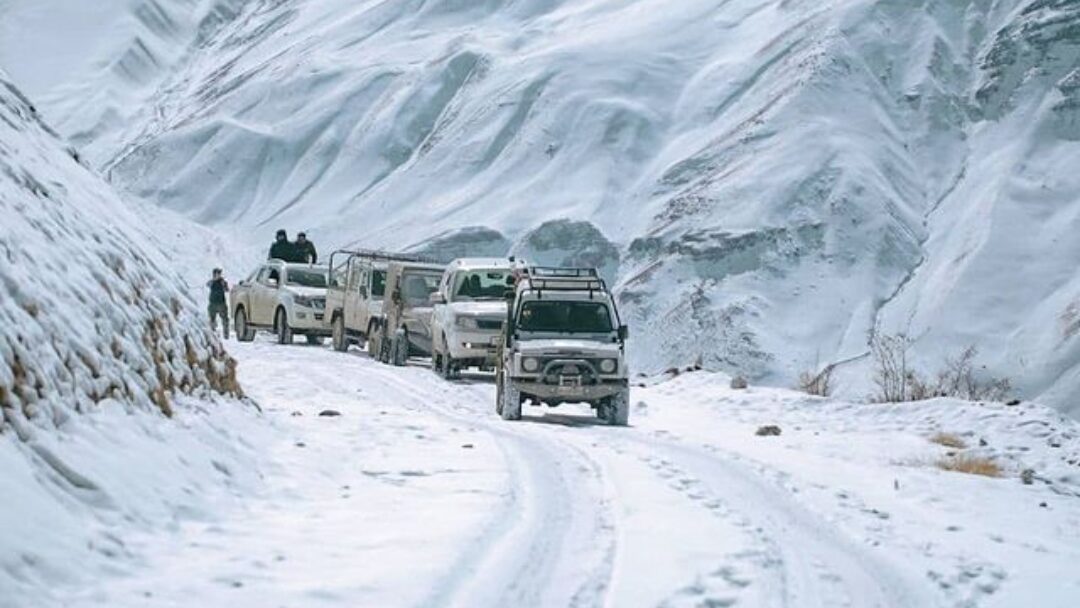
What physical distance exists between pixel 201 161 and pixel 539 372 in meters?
61.1

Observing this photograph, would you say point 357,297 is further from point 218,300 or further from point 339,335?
point 218,300

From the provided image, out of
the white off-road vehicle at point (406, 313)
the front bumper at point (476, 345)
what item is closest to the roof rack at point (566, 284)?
the front bumper at point (476, 345)

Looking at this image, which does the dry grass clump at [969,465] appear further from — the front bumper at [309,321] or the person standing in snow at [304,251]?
the person standing in snow at [304,251]

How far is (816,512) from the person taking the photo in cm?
1008

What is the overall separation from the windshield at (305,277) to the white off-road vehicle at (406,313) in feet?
13.2

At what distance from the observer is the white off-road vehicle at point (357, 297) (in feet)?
91.3

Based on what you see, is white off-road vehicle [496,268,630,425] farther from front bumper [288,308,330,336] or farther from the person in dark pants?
the person in dark pants

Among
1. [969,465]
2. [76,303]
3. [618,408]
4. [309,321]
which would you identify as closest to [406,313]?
[309,321]

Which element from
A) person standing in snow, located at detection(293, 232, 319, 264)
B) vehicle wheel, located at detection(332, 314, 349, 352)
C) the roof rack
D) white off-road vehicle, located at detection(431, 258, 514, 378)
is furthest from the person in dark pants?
the roof rack

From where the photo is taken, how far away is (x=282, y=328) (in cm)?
3086

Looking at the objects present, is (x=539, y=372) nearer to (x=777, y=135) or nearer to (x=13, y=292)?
(x=13, y=292)

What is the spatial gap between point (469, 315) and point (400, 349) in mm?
3065

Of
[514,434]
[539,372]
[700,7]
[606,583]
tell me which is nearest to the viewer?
[606,583]

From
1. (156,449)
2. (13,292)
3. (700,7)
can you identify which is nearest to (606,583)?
(156,449)
